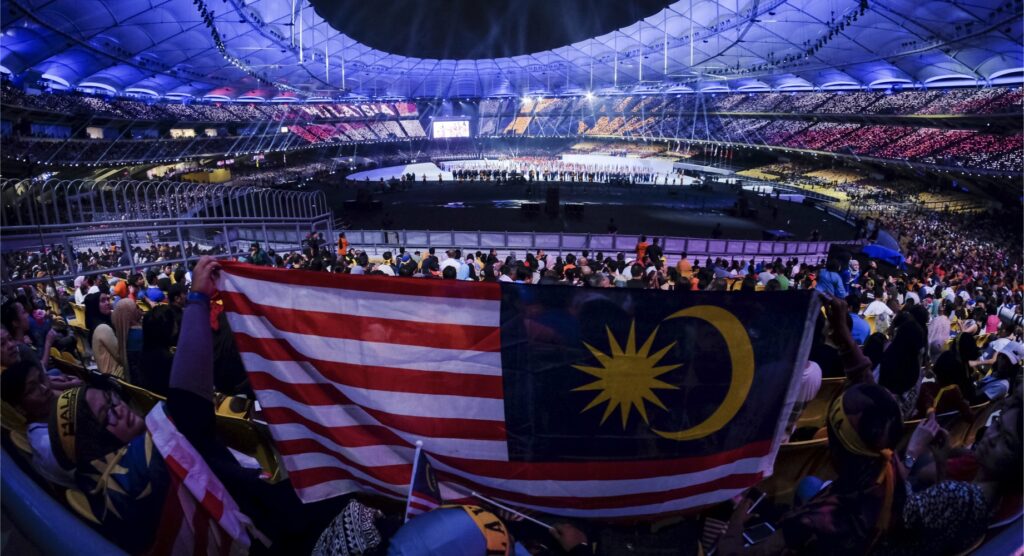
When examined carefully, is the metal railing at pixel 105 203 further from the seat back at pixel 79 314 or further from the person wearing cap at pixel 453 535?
the person wearing cap at pixel 453 535

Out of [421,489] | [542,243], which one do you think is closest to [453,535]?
[421,489]

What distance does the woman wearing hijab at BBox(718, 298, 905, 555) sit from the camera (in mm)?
1912

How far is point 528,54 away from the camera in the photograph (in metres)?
43.1

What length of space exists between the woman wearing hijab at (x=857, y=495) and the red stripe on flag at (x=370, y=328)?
4.63ft

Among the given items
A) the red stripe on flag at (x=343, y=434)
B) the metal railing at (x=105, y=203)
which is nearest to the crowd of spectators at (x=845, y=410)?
the red stripe on flag at (x=343, y=434)

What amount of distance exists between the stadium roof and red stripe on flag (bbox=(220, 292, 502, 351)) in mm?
29526

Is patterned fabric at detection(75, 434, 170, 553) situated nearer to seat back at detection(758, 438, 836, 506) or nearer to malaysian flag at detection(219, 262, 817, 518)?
malaysian flag at detection(219, 262, 817, 518)

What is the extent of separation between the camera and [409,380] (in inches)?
97.7

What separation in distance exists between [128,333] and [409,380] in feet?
9.66

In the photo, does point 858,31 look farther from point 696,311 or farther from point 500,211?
point 696,311

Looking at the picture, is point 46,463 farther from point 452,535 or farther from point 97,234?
point 97,234

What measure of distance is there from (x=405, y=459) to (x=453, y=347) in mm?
621

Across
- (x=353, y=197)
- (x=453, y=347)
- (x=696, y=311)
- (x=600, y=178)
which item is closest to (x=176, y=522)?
(x=453, y=347)

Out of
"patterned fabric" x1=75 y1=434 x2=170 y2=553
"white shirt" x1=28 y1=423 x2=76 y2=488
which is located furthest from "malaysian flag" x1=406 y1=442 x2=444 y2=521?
"white shirt" x1=28 y1=423 x2=76 y2=488
